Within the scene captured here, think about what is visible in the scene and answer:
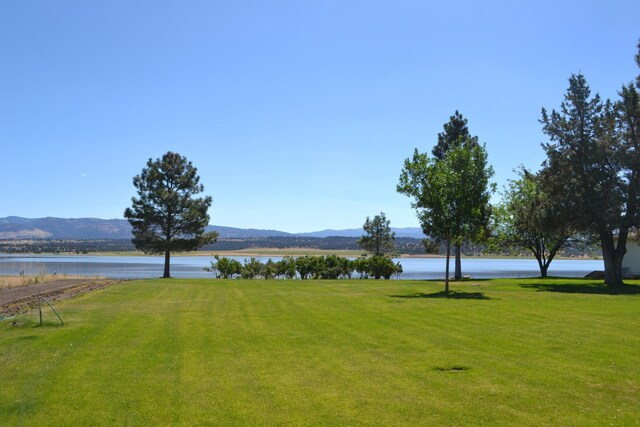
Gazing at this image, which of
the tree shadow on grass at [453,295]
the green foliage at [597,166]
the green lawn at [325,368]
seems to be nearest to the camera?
the green lawn at [325,368]

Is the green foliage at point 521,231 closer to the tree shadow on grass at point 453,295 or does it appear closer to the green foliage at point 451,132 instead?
the green foliage at point 451,132

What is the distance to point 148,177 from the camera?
47781mm

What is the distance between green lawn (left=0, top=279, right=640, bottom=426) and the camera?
781cm

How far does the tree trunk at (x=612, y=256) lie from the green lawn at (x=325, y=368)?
1643 centimetres

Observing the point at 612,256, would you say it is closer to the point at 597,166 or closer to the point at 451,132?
the point at 597,166

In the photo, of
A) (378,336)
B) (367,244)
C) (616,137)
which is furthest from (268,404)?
(367,244)

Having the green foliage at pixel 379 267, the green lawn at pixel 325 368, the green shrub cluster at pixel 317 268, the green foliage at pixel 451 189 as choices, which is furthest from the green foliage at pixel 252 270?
the green lawn at pixel 325 368

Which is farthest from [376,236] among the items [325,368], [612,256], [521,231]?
[325,368]

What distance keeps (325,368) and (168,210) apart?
132 feet

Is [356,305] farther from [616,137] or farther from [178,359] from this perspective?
[616,137]

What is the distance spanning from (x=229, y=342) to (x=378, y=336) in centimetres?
386

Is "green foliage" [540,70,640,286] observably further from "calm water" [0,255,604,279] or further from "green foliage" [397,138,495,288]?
"calm water" [0,255,604,279]

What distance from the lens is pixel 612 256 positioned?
113 ft

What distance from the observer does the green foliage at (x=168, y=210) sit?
1884 inches
